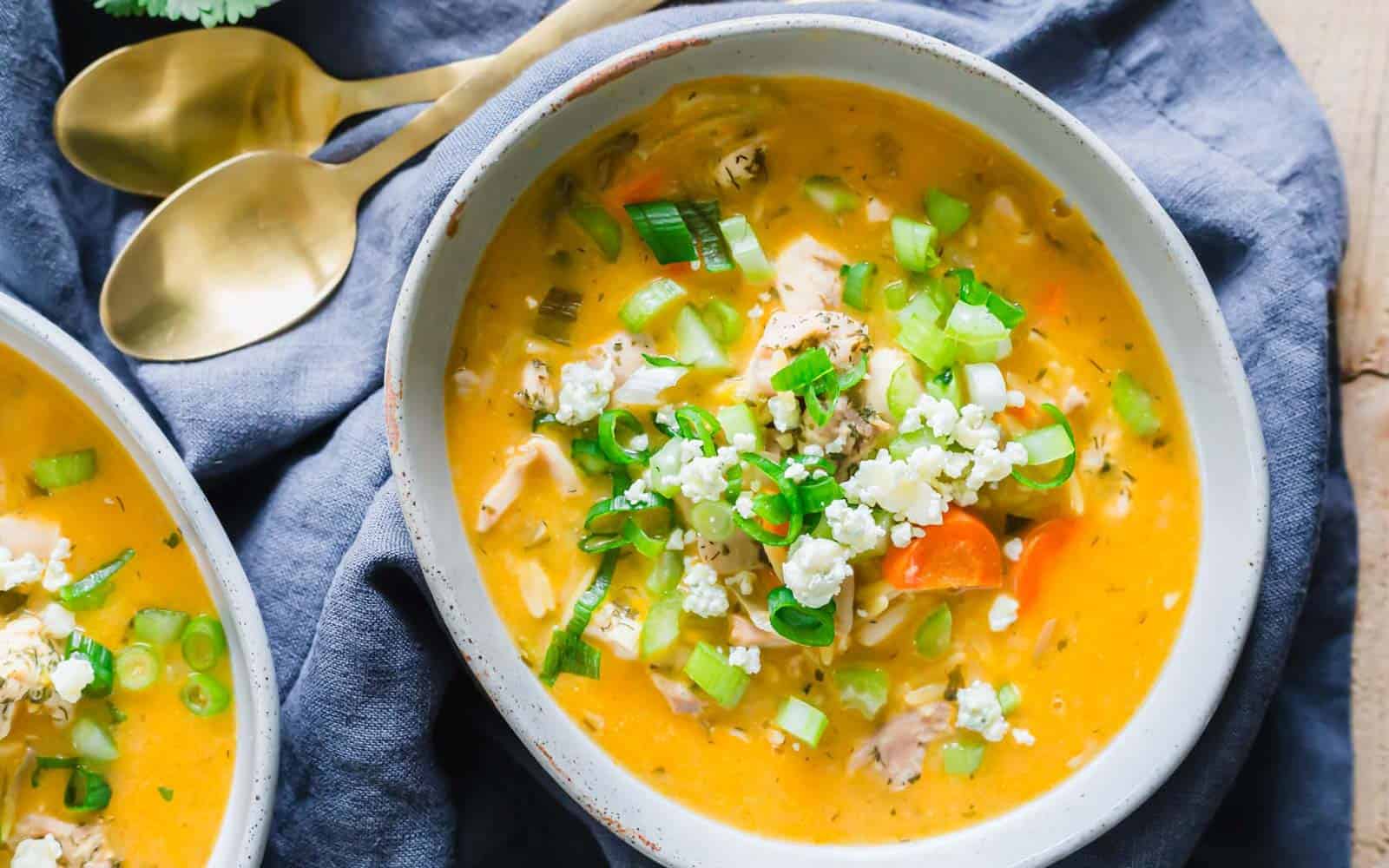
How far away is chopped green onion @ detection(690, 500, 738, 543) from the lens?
7.48 ft

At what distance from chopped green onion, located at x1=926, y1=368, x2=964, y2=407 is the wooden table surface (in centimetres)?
95

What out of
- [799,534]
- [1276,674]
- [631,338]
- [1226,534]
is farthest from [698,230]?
[1276,674]

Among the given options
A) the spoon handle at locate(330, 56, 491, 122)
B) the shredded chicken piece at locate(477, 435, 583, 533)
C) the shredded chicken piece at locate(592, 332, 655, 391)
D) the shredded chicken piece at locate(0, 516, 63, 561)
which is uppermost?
the spoon handle at locate(330, 56, 491, 122)

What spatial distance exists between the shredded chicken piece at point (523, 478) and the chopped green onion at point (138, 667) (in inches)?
25.8

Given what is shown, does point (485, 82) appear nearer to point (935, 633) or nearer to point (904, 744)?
point (935, 633)

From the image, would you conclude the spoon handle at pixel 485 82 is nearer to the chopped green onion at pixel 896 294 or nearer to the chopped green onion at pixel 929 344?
the chopped green onion at pixel 896 294

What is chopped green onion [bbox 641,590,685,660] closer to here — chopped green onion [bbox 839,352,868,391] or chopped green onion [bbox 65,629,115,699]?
chopped green onion [bbox 839,352,868,391]

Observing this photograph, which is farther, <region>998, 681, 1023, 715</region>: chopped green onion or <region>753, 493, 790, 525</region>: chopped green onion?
<region>998, 681, 1023, 715</region>: chopped green onion

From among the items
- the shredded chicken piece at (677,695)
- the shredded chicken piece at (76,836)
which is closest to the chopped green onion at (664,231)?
the shredded chicken piece at (677,695)

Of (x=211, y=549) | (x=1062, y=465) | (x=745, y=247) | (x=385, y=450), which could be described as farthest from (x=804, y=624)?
(x=211, y=549)

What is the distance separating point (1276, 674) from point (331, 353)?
6.62ft

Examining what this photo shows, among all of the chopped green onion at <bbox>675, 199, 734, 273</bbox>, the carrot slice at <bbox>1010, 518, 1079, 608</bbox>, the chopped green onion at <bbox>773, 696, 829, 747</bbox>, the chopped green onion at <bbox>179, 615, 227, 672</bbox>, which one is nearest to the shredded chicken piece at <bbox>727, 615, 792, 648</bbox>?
the chopped green onion at <bbox>773, 696, 829, 747</bbox>

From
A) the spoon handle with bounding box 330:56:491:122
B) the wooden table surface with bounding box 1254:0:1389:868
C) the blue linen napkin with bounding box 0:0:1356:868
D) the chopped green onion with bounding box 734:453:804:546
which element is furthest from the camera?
the spoon handle with bounding box 330:56:491:122

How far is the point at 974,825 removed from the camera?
2.39m
